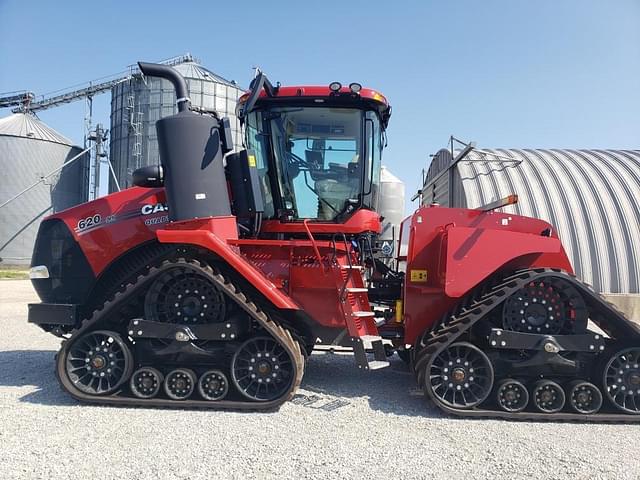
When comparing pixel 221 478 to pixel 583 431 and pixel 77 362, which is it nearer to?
pixel 77 362

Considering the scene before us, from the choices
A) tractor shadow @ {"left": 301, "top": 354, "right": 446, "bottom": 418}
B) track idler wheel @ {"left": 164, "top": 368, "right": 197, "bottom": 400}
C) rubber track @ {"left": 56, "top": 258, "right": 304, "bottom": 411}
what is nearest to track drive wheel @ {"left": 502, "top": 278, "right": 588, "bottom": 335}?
tractor shadow @ {"left": 301, "top": 354, "right": 446, "bottom": 418}

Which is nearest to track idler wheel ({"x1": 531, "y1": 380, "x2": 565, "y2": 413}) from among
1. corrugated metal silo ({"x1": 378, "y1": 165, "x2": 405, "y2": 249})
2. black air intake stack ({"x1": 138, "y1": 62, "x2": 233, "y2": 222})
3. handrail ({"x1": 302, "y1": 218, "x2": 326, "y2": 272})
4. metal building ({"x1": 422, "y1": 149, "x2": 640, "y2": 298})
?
handrail ({"x1": 302, "y1": 218, "x2": 326, "y2": 272})

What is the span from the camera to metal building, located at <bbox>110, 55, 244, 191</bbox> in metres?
24.8

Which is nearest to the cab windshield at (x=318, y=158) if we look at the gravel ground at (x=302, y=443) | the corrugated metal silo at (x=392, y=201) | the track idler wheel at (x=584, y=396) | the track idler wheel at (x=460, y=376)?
the track idler wheel at (x=460, y=376)

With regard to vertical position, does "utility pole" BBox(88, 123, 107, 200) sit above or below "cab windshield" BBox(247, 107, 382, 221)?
above

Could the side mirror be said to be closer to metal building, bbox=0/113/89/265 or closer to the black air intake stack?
the black air intake stack

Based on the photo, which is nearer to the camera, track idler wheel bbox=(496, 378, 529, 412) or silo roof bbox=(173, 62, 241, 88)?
track idler wheel bbox=(496, 378, 529, 412)

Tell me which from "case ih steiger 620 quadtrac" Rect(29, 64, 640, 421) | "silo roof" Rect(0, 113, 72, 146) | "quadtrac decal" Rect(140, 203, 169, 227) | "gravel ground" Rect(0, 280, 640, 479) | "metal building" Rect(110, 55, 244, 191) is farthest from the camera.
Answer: "silo roof" Rect(0, 113, 72, 146)

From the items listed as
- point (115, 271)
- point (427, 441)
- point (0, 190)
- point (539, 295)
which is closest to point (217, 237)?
point (115, 271)

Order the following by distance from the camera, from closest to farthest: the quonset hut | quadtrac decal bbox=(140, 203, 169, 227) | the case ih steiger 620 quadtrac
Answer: the case ih steiger 620 quadtrac → quadtrac decal bbox=(140, 203, 169, 227) → the quonset hut

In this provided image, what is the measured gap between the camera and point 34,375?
5289 mm

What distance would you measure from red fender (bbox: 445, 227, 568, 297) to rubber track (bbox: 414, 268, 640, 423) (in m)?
0.19

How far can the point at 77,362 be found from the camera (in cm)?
430

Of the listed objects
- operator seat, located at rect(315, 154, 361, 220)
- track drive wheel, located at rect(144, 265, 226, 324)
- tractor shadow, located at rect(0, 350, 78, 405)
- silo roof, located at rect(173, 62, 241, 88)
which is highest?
silo roof, located at rect(173, 62, 241, 88)
